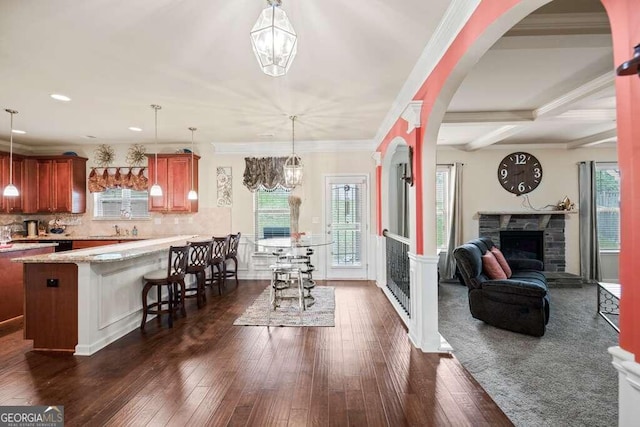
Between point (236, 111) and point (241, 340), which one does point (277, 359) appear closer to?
point (241, 340)

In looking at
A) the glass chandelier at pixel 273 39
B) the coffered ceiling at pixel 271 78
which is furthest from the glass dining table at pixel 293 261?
the glass chandelier at pixel 273 39

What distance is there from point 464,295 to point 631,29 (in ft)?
16.4

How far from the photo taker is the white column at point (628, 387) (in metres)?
1.01

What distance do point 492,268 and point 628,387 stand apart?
11.4 ft

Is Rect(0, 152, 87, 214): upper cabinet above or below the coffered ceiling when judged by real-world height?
below

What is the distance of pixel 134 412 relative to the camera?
7.12 ft

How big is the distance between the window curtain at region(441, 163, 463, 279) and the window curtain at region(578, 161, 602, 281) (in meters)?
2.31

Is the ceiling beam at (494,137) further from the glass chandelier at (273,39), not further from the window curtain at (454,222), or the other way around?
the glass chandelier at (273,39)

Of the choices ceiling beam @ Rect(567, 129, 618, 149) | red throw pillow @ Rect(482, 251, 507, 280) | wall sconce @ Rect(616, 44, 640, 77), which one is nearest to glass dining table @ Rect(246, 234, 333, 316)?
red throw pillow @ Rect(482, 251, 507, 280)

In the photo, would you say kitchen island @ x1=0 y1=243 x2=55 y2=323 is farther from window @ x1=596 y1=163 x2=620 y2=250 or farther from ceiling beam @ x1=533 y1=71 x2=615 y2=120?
window @ x1=596 y1=163 x2=620 y2=250

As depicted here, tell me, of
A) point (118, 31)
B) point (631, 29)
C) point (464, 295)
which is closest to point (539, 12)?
point (631, 29)

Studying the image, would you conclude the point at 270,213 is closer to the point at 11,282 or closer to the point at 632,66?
the point at 11,282

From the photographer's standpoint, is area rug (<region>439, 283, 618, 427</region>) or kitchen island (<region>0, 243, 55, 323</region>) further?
kitchen island (<region>0, 243, 55, 323</region>)

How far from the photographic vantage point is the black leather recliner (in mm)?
3561
